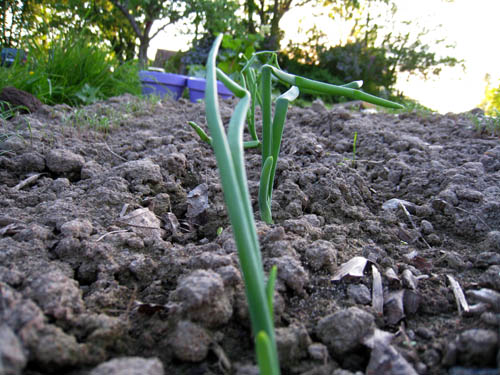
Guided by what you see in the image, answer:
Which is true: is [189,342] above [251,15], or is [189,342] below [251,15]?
below

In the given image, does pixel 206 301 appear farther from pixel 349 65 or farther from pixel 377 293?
pixel 349 65

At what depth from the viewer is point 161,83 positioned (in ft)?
12.0

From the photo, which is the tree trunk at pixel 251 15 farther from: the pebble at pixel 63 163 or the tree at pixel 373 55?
the pebble at pixel 63 163

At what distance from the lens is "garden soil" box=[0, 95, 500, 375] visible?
64cm

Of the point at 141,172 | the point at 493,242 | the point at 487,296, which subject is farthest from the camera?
the point at 141,172

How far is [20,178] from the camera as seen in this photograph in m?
1.37

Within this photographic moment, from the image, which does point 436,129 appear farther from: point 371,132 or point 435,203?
point 435,203

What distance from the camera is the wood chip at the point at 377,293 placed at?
79 cm

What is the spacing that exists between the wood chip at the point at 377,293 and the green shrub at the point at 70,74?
2.35 metres

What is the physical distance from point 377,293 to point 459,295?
0.18m

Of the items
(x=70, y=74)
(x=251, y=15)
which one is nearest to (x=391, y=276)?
(x=70, y=74)

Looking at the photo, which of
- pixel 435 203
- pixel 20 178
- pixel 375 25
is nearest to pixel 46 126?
pixel 20 178

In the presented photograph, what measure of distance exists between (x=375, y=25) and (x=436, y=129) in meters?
6.90

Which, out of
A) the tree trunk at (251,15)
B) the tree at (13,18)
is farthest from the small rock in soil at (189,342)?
the tree trunk at (251,15)
